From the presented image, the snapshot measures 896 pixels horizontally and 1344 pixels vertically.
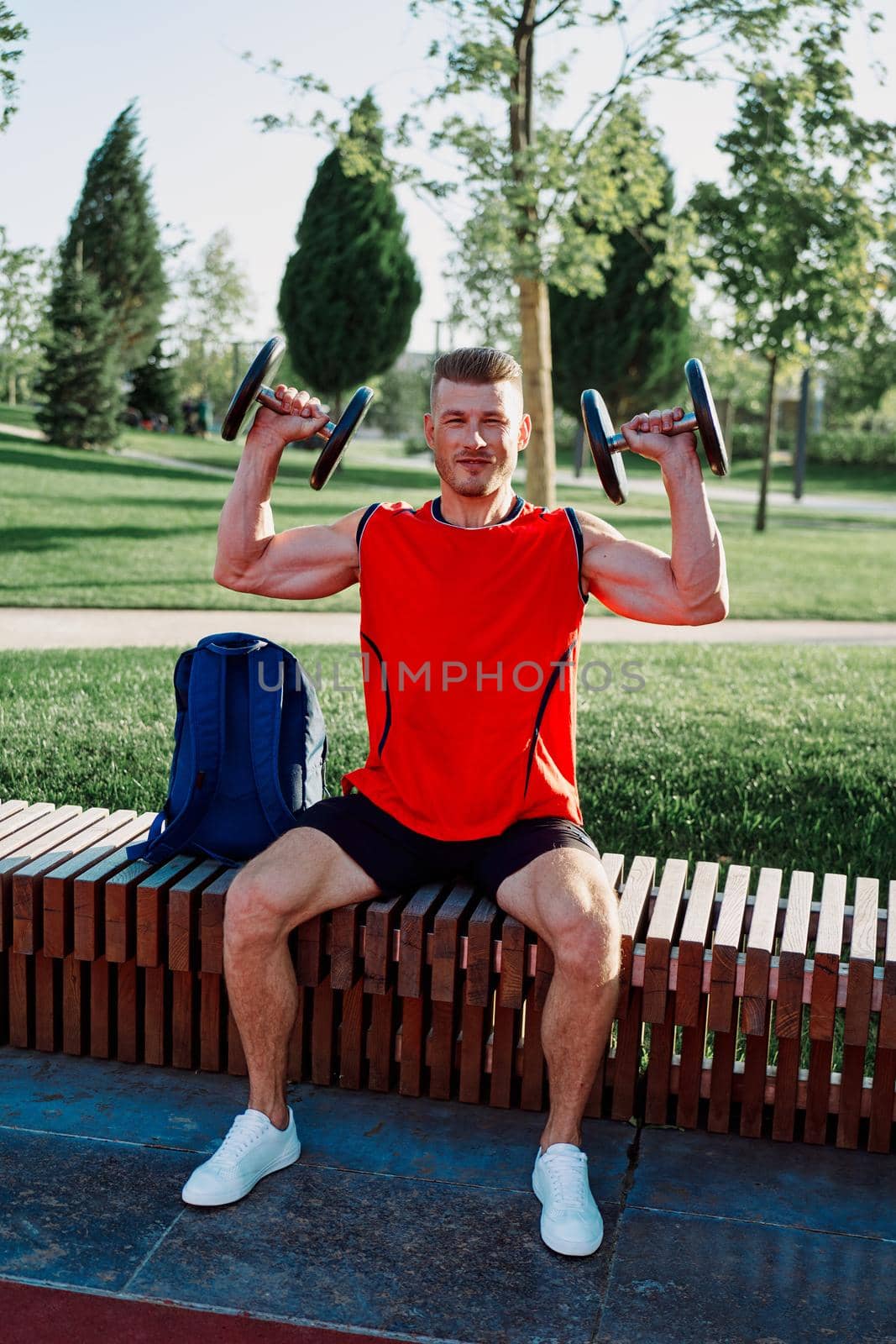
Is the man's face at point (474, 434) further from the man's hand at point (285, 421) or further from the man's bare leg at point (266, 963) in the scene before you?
the man's bare leg at point (266, 963)

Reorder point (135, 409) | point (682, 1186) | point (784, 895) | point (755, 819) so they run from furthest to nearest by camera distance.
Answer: point (135, 409)
point (755, 819)
point (784, 895)
point (682, 1186)

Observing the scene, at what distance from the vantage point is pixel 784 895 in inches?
185

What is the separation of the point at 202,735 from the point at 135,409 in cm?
3529

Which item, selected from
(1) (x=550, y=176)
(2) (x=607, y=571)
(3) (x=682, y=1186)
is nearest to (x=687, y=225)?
(1) (x=550, y=176)

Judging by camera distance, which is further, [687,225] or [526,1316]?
[687,225]

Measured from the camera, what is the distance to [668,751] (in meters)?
6.12

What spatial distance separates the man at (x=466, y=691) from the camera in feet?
9.93

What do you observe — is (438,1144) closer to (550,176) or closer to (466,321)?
(550,176)

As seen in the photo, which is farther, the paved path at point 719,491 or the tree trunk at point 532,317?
the paved path at point 719,491

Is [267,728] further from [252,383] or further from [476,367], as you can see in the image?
[476,367]

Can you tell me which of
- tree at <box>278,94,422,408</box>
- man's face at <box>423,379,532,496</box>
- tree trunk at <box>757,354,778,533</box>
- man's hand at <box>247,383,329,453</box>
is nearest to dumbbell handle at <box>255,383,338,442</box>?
man's hand at <box>247,383,329,453</box>

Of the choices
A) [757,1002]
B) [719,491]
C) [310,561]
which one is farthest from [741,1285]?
[719,491]

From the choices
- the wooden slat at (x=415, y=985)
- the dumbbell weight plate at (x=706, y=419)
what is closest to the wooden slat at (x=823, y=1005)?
the wooden slat at (x=415, y=985)

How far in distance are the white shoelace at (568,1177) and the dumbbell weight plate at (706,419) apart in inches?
58.1
